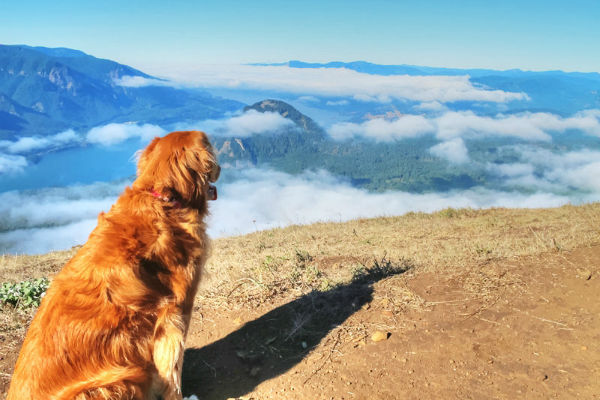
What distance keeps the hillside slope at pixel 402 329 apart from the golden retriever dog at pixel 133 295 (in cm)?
153

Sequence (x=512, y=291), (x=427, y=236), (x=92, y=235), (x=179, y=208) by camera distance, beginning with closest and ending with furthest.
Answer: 1. (x=92, y=235)
2. (x=179, y=208)
3. (x=512, y=291)
4. (x=427, y=236)

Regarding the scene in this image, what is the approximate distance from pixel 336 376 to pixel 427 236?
10.3 meters

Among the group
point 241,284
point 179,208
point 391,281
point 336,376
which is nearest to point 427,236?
point 391,281

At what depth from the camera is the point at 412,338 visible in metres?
4.77

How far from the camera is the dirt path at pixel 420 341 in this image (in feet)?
13.3

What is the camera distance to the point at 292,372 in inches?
178

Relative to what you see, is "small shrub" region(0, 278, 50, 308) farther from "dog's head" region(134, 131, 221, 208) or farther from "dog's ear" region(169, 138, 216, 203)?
"dog's ear" region(169, 138, 216, 203)

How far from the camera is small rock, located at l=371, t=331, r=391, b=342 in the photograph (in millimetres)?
4805

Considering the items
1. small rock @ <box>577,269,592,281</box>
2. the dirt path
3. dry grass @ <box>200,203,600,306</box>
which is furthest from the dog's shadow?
small rock @ <box>577,269,592,281</box>

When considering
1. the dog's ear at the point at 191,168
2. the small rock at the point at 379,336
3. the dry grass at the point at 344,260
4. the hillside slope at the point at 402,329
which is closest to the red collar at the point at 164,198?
the dog's ear at the point at 191,168

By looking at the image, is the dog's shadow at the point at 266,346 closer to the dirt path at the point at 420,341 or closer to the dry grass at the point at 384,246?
the dirt path at the point at 420,341

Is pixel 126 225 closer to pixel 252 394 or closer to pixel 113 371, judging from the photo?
pixel 113 371

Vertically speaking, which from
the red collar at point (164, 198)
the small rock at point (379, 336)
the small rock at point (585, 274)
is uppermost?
the red collar at point (164, 198)

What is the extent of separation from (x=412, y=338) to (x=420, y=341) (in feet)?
0.35
